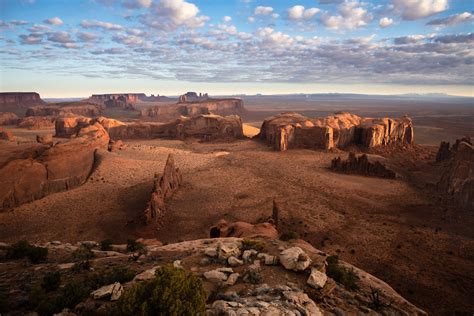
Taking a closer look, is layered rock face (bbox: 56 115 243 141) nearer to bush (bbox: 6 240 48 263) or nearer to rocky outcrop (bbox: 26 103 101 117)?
rocky outcrop (bbox: 26 103 101 117)

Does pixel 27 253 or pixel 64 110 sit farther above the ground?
pixel 64 110

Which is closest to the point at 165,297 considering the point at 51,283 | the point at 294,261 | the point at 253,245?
the point at 51,283

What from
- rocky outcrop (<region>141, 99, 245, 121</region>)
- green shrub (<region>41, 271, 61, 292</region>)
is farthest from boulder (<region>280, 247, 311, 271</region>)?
rocky outcrop (<region>141, 99, 245, 121</region>)

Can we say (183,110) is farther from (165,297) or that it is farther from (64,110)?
(165,297)

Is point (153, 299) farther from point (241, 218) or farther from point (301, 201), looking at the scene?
point (301, 201)

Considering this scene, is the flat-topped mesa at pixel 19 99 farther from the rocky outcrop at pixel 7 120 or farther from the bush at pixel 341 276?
the bush at pixel 341 276

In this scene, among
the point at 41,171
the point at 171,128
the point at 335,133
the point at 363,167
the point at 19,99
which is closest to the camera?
the point at 41,171
